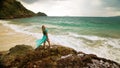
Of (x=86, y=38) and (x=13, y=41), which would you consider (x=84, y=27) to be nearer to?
(x=86, y=38)

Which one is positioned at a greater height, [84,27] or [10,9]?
[10,9]

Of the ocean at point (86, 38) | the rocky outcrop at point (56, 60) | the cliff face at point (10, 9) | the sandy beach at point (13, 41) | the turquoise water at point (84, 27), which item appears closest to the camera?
the rocky outcrop at point (56, 60)

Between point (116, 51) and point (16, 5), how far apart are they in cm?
12469

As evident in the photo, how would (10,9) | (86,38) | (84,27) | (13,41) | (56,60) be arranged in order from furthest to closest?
1. (10,9)
2. (84,27)
3. (86,38)
4. (13,41)
5. (56,60)

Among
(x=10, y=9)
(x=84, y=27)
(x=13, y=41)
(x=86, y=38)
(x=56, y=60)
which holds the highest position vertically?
(x=56, y=60)

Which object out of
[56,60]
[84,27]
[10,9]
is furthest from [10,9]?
[56,60]

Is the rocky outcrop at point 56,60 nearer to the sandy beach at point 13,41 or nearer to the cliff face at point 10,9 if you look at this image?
the sandy beach at point 13,41

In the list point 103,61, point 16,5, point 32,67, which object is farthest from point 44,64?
point 16,5

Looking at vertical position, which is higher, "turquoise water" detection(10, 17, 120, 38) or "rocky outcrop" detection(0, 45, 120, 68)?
"rocky outcrop" detection(0, 45, 120, 68)

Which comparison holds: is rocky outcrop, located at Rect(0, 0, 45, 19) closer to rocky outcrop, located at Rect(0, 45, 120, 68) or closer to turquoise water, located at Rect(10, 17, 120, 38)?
turquoise water, located at Rect(10, 17, 120, 38)

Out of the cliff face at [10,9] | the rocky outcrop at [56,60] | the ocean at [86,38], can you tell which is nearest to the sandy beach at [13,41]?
the ocean at [86,38]

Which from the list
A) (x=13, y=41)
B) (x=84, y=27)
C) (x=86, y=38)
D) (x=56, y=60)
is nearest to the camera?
(x=56, y=60)

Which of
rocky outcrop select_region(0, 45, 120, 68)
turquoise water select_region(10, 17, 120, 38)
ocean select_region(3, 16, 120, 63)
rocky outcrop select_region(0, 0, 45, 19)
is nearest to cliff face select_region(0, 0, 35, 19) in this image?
rocky outcrop select_region(0, 0, 45, 19)

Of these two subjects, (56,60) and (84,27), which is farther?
(84,27)
